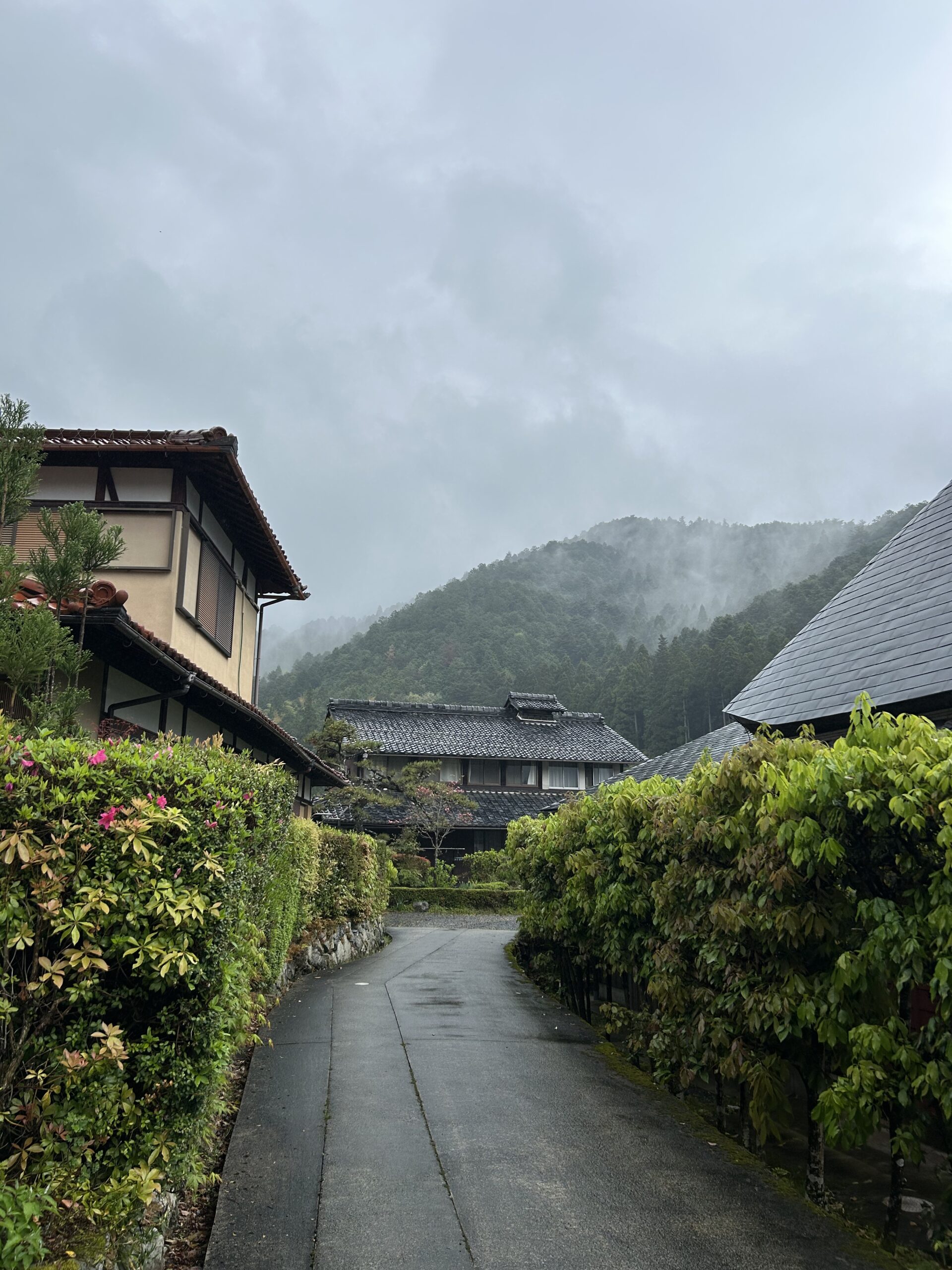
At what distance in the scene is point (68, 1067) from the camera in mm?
3219

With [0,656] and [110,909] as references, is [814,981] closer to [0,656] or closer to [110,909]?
[110,909]

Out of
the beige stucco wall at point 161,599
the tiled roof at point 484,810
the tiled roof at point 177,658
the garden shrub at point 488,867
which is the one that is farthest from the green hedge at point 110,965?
the garden shrub at point 488,867

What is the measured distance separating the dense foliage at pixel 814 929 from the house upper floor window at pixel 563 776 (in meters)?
33.4

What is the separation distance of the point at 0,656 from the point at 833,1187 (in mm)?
5922

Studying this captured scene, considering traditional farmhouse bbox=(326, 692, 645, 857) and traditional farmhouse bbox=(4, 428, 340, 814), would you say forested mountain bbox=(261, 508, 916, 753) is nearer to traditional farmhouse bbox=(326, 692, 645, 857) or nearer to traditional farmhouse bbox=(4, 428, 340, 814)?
traditional farmhouse bbox=(326, 692, 645, 857)

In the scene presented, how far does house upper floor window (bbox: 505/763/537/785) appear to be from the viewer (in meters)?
39.5

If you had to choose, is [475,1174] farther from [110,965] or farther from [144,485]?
[144,485]

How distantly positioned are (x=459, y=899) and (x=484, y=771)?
11454 millimetres

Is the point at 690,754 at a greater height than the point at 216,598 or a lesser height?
lesser

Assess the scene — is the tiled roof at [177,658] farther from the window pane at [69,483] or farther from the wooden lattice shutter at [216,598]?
the window pane at [69,483]

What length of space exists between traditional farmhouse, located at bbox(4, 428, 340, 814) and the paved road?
384cm

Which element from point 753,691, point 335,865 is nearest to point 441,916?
point 335,865

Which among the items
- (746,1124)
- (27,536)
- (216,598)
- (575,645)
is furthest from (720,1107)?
(575,645)

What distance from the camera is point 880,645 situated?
9.60 metres
